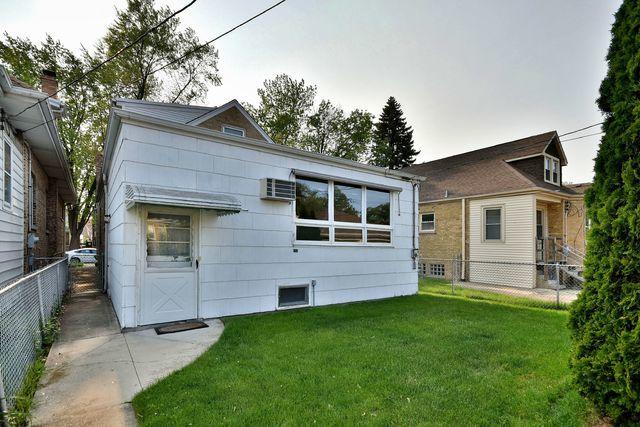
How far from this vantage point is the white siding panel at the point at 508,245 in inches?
473

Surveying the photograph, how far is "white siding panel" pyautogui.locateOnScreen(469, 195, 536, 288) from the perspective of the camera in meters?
12.0

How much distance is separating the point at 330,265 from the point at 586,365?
5.16 metres

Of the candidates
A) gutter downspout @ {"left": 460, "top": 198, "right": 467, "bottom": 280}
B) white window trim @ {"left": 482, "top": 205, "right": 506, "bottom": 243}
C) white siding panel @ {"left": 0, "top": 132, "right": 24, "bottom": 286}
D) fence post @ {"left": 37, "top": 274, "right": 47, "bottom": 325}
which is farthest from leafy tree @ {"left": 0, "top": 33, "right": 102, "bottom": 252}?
white window trim @ {"left": 482, "top": 205, "right": 506, "bottom": 243}

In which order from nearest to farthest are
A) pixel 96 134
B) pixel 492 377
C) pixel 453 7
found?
pixel 492 377 < pixel 453 7 < pixel 96 134

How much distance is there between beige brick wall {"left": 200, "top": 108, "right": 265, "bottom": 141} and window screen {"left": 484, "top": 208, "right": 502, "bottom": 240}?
10.9m

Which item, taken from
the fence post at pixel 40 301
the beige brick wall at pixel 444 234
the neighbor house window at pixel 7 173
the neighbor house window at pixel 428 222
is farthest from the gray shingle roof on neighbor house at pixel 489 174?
the neighbor house window at pixel 7 173

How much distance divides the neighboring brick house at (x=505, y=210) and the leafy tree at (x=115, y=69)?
1673 cm

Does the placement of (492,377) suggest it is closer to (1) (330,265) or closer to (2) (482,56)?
(1) (330,265)

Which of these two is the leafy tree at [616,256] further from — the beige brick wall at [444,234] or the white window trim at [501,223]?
the beige brick wall at [444,234]

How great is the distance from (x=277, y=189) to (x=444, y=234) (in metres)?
10.7

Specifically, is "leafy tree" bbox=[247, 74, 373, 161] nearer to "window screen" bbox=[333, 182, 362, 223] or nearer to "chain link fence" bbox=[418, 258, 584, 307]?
"chain link fence" bbox=[418, 258, 584, 307]

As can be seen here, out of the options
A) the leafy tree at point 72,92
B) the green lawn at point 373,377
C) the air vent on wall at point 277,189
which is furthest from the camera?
the leafy tree at point 72,92

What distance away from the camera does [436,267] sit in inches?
591

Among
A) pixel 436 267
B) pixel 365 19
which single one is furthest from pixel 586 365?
pixel 436 267
